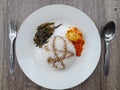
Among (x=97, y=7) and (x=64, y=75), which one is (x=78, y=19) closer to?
(x=97, y=7)

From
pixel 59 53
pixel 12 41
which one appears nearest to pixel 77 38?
pixel 59 53

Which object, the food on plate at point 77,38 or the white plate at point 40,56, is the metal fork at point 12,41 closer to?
the white plate at point 40,56

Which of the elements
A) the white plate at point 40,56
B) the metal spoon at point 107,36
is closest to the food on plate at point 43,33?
the white plate at point 40,56

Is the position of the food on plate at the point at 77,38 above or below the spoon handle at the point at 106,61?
above

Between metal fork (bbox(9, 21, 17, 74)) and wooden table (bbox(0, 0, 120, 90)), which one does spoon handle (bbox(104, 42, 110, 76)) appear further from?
metal fork (bbox(9, 21, 17, 74))

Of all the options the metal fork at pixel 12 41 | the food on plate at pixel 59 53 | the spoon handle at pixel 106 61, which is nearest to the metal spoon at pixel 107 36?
the spoon handle at pixel 106 61
